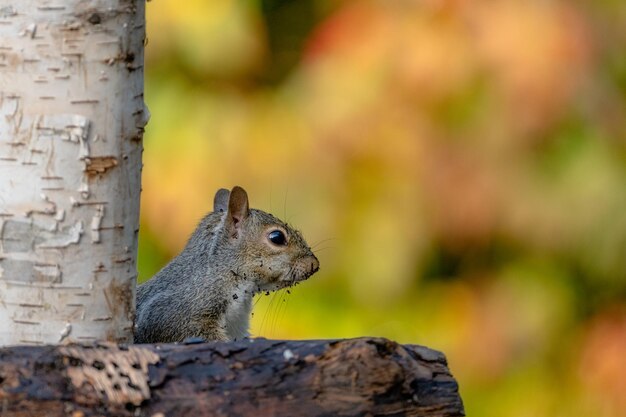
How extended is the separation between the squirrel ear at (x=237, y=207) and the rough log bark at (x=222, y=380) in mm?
850

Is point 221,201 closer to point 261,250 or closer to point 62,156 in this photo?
point 261,250

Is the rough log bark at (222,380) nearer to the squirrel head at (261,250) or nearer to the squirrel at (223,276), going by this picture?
the squirrel at (223,276)

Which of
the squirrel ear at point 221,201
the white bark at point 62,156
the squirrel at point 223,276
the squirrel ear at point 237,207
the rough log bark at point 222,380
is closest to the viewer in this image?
the rough log bark at point 222,380

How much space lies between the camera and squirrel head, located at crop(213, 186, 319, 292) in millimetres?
2818

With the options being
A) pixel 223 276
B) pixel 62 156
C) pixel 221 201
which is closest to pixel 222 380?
pixel 62 156

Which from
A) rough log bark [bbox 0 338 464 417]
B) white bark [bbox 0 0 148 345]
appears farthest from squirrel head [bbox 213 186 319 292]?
rough log bark [bbox 0 338 464 417]

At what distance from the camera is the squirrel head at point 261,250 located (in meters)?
2.82

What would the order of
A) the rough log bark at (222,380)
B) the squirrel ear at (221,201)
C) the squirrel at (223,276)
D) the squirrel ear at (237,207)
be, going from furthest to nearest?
the squirrel ear at (221,201), the squirrel ear at (237,207), the squirrel at (223,276), the rough log bark at (222,380)

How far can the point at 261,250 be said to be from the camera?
9.32ft

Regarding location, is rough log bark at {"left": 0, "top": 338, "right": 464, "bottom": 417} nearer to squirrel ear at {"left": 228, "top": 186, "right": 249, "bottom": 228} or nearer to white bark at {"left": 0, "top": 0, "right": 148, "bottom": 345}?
white bark at {"left": 0, "top": 0, "right": 148, "bottom": 345}

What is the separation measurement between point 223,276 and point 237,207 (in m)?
0.17

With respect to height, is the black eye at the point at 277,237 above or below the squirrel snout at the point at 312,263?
above

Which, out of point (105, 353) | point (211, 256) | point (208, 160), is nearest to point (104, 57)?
point (105, 353)

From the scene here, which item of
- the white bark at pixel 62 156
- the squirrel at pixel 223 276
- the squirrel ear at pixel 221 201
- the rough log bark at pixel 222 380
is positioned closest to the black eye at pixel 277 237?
the squirrel at pixel 223 276
